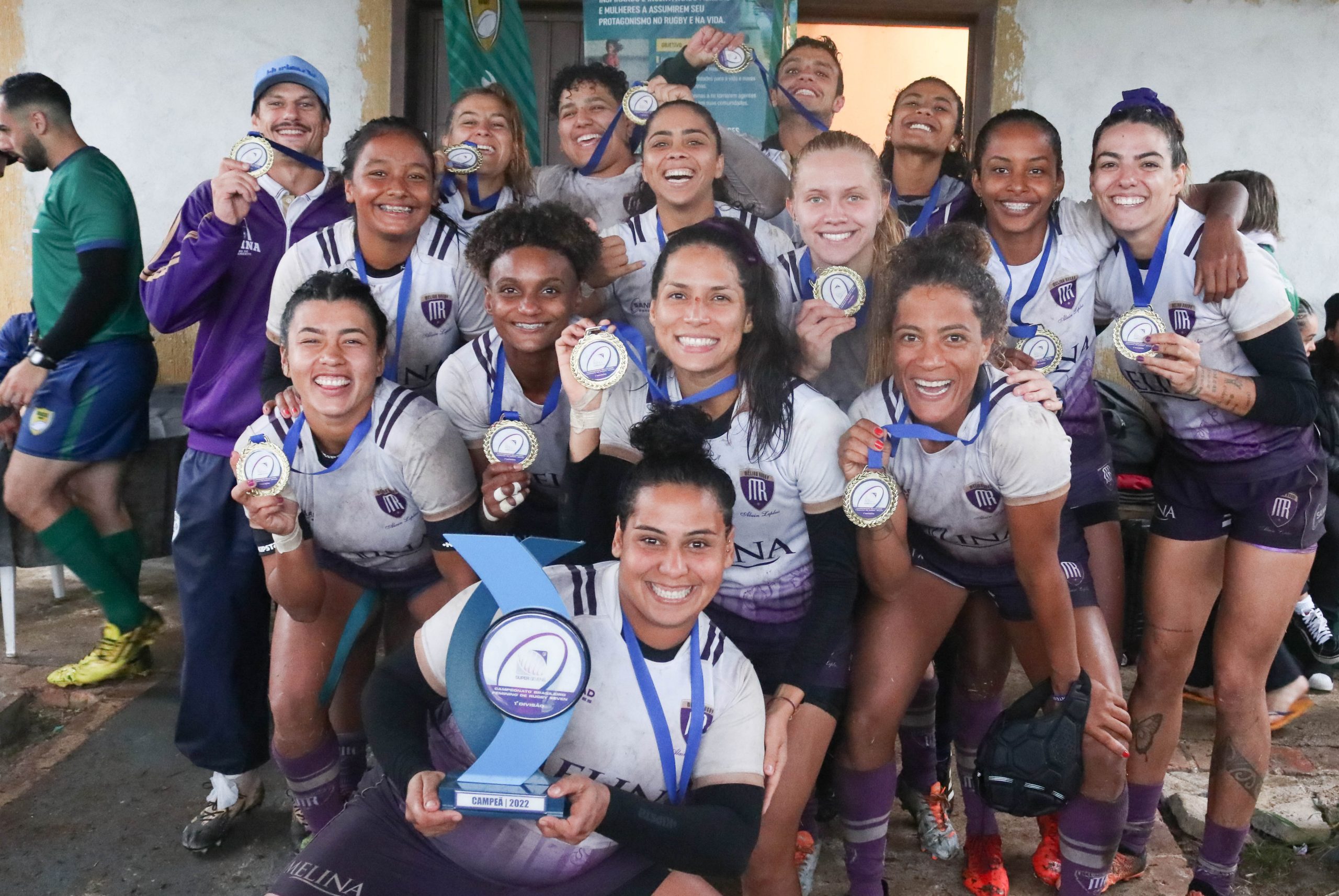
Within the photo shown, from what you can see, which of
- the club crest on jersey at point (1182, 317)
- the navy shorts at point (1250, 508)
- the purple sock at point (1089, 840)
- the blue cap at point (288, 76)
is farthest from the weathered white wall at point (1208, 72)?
the purple sock at point (1089, 840)

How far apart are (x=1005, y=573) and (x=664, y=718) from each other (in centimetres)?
113

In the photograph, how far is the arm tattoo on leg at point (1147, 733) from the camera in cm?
316

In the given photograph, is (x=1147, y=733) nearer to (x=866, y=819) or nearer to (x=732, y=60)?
(x=866, y=819)

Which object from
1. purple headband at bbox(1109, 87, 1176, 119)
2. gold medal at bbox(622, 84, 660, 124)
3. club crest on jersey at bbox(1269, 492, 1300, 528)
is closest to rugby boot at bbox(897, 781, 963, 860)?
club crest on jersey at bbox(1269, 492, 1300, 528)

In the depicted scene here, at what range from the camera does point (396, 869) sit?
2182 mm

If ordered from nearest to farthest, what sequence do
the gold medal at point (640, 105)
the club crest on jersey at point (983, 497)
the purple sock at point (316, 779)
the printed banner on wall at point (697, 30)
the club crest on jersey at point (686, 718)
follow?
the club crest on jersey at point (686, 718) → the club crest on jersey at point (983, 497) → the purple sock at point (316, 779) → the gold medal at point (640, 105) → the printed banner on wall at point (697, 30)

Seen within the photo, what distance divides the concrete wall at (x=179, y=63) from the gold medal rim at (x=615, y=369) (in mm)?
3913

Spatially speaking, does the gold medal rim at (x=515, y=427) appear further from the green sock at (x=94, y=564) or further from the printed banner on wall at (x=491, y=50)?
the printed banner on wall at (x=491, y=50)

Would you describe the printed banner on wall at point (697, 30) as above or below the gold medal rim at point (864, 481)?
above

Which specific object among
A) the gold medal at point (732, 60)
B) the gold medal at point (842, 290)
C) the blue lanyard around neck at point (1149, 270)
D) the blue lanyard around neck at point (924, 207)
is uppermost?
the gold medal at point (732, 60)

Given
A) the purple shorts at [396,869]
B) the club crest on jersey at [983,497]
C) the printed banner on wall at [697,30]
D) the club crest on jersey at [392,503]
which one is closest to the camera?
the purple shorts at [396,869]

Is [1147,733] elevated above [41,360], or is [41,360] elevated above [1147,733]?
[41,360]

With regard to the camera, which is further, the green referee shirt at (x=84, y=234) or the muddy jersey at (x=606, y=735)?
the green referee shirt at (x=84, y=234)

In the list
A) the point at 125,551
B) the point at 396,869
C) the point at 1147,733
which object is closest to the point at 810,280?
the point at 1147,733
